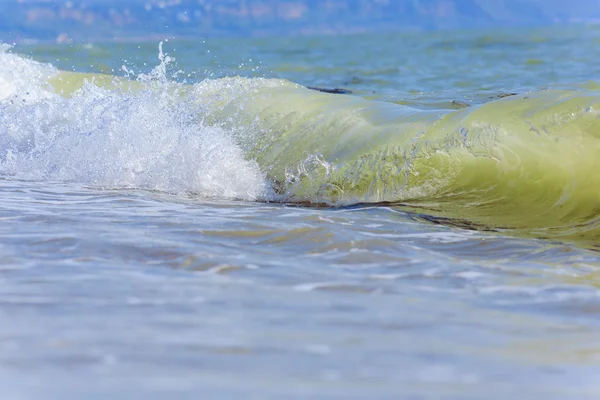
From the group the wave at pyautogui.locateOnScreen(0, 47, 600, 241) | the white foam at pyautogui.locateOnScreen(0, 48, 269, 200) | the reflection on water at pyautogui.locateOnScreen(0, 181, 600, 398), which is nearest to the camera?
the reflection on water at pyautogui.locateOnScreen(0, 181, 600, 398)

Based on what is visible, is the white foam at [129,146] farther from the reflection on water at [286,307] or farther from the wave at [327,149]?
the reflection on water at [286,307]

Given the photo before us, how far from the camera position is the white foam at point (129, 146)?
16.9 ft

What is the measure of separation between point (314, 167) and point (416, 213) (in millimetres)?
1020

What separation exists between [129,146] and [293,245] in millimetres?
2395

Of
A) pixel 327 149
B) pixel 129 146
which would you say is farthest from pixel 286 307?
pixel 129 146

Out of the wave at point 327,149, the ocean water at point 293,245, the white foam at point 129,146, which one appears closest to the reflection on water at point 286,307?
the ocean water at point 293,245

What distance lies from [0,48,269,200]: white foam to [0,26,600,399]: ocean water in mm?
19

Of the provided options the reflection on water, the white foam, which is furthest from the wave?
the reflection on water

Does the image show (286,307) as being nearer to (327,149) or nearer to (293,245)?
(293,245)

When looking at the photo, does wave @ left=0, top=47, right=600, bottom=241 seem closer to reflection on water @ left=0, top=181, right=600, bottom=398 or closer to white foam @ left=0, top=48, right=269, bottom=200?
white foam @ left=0, top=48, right=269, bottom=200

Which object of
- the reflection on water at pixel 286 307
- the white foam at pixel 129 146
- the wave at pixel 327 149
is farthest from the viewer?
the white foam at pixel 129 146

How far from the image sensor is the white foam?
516 centimetres

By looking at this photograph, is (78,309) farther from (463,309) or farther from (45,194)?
(45,194)

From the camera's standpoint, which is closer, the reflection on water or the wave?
the reflection on water
